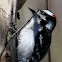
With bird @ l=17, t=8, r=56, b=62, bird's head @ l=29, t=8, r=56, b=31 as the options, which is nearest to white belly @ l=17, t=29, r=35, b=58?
bird @ l=17, t=8, r=56, b=62

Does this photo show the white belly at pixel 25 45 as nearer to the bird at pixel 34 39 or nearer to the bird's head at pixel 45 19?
the bird at pixel 34 39

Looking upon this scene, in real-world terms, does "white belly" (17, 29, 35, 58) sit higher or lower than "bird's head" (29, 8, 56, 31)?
lower

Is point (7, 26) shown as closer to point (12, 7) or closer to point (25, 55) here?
point (12, 7)

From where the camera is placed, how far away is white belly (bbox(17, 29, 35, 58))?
88cm

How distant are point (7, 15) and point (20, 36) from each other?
7.4 inches

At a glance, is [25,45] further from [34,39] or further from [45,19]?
[45,19]

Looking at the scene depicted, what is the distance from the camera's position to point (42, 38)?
3.04 ft

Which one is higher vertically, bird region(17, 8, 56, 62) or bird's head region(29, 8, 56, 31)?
bird's head region(29, 8, 56, 31)

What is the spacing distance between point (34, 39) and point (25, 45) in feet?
0.22

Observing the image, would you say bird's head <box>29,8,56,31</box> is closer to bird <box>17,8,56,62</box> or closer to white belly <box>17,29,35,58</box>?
bird <box>17,8,56,62</box>

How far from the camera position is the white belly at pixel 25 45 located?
0.88 m

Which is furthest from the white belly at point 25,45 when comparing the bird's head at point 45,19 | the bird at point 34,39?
the bird's head at point 45,19

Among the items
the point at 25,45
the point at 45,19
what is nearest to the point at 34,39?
the point at 25,45

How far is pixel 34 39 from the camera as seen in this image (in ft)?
2.97
